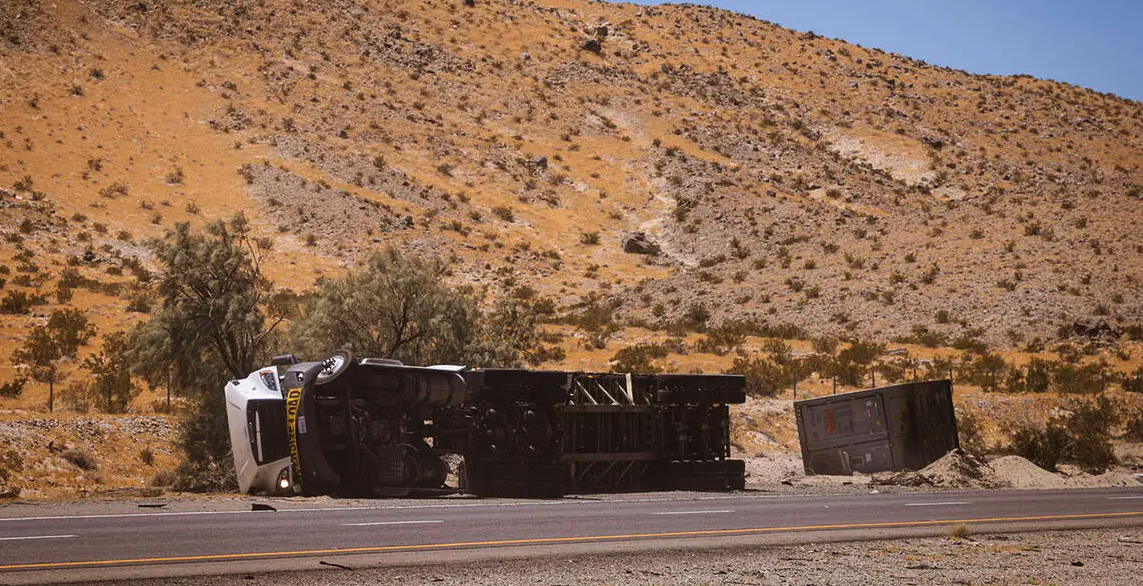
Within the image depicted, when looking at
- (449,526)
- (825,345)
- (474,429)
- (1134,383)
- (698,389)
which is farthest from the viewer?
(825,345)

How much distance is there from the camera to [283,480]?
61.7 feet

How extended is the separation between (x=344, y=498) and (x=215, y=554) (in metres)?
7.67

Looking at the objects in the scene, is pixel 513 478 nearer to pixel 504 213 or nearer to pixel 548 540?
pixel 548 540

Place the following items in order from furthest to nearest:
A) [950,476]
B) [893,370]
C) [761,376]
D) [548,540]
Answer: [893,370] < [761,376] < [950,476] < [548,540]

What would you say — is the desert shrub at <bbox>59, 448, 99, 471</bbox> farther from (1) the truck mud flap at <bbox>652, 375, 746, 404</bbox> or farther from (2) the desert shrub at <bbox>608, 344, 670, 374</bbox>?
(2) the desert shrub at <bbox>608, 344, 670, 374</bbox>

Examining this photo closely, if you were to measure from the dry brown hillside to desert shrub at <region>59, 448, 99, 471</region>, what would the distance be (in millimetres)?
16727

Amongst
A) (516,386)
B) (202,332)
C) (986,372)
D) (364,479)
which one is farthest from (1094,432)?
(202,332)

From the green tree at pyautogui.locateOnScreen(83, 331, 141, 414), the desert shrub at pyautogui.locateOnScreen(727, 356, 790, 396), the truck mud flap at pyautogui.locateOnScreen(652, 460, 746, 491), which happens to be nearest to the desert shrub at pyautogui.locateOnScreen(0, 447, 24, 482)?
the green tree at pyautogui.locateOnScreen(83, 331, 141, 414)

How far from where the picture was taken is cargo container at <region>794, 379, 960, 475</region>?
26469mm

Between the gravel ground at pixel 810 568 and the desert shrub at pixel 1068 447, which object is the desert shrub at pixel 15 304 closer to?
the desert shrub at pixel 1068 447

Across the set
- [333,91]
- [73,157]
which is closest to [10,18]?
[73,157]

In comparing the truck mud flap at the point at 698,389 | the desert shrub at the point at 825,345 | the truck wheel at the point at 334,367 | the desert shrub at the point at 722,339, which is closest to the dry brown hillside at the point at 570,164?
the desert shrub at the point at 722,339

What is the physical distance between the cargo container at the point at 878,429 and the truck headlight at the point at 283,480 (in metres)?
12.8

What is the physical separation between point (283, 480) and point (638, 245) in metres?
53.8
